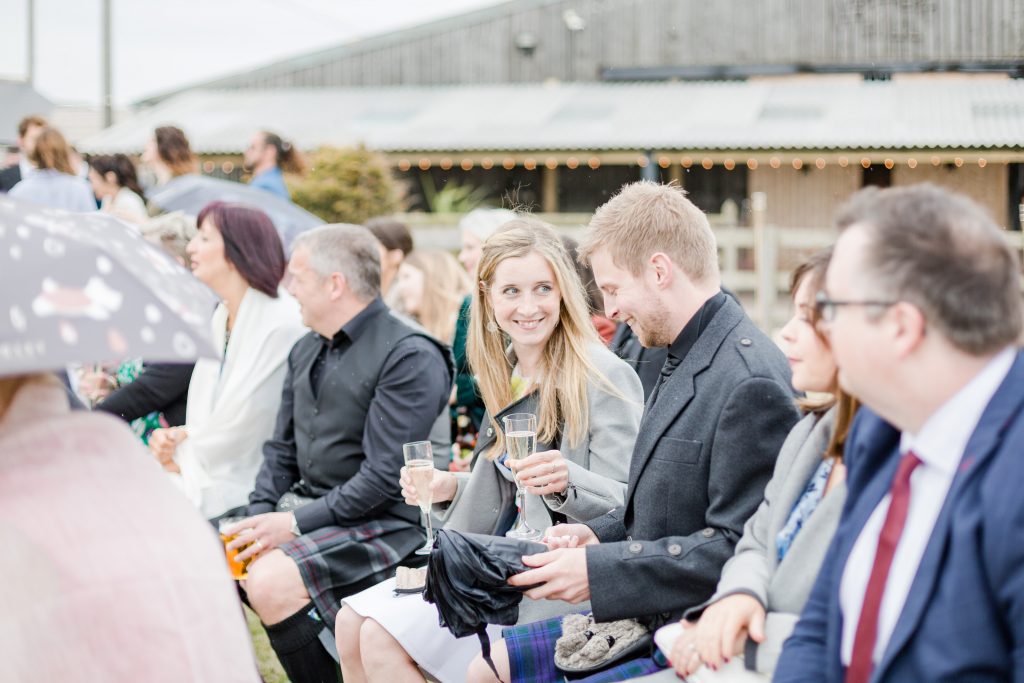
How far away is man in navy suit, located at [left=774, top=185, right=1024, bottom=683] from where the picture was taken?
1.63 meters

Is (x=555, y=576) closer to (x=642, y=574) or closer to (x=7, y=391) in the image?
(x=642, y=574)

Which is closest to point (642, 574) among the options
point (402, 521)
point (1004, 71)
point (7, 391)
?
point (7, 391)

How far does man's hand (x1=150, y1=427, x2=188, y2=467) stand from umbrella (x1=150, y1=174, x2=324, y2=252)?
228 centimetres

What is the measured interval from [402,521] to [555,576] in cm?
169

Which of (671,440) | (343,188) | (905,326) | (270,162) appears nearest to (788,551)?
(671,440)

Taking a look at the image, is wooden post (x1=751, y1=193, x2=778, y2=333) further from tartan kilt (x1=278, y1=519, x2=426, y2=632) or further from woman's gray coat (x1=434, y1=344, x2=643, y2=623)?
woman's gray coat (x1=434, y1=344, x2=643, y2=623)

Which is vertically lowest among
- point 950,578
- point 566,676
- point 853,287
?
point 566,676

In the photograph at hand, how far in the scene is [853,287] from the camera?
174 cm

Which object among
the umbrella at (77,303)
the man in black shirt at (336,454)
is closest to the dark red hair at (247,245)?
the man in black shirt at (336,454)

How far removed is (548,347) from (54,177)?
6041mm

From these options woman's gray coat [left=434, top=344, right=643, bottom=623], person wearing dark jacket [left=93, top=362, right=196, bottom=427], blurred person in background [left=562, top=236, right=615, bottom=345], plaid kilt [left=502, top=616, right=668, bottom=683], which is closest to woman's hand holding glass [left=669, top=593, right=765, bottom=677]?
plaid kilt [left=502, top=616, right=668, bottom=683]

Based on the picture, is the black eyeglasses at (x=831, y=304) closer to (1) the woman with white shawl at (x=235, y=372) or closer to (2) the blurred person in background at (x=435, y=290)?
(1) the woman with white shawl at (x=235, y=372)

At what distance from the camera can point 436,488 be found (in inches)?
140

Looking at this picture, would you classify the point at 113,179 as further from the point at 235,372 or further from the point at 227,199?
the point at 235,372
